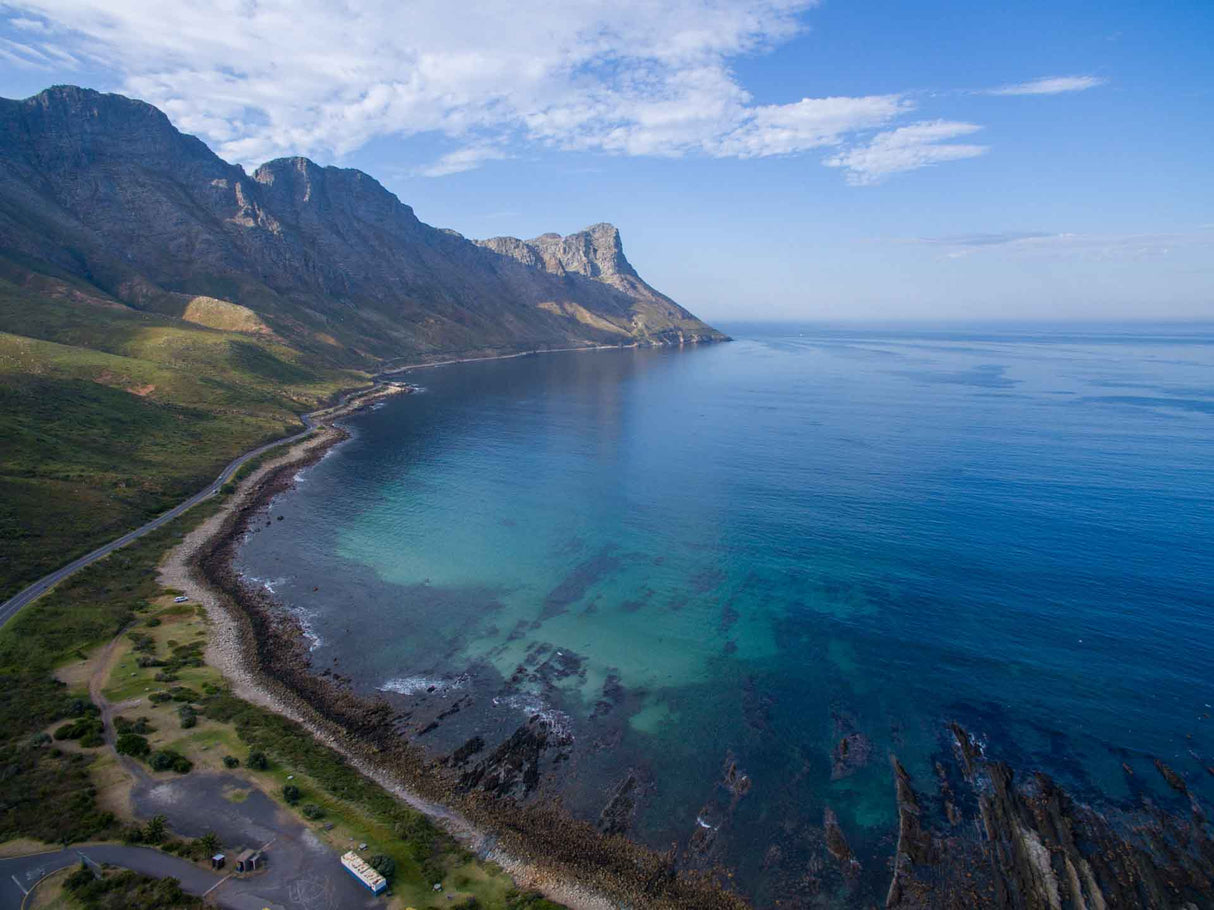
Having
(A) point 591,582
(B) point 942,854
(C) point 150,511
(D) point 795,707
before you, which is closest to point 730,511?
(A) point 591,582

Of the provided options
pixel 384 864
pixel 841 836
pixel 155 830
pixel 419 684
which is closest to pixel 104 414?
pixel 419 684

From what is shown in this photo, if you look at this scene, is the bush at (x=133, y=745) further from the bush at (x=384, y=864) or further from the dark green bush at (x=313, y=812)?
the bush at (x=384, y=864)

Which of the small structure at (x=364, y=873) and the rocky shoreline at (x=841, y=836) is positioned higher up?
the small structure at (x=364, y=873)

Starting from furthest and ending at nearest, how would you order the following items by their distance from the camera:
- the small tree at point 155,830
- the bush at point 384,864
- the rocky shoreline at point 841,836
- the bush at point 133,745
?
the bush at point 133,745, the rocky shoreline at point 841,836, the small tree at point 155,830, the bush at point 384,864

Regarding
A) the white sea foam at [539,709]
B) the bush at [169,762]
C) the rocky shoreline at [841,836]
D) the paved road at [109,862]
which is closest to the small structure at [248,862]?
the paved road at [109,862]

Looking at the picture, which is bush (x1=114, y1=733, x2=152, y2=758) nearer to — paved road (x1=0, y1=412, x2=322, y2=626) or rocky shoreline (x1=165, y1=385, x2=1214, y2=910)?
rocky shoreline (x1=165, y1=385, x2=1214, y2=910)
